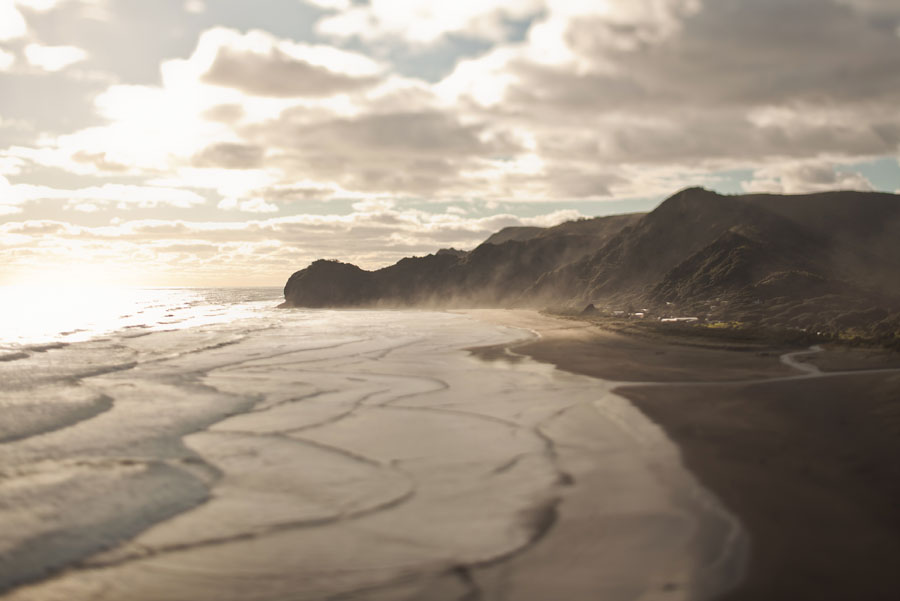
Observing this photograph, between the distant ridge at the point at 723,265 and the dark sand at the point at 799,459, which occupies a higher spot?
the distant ridge at the point at 723,265

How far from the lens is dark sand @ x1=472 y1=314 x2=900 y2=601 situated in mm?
6867

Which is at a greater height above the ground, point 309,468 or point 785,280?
point 785,280

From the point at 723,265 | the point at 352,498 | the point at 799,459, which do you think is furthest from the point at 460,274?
the point at 352,498

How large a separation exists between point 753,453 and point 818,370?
Answer: 11.8 meters

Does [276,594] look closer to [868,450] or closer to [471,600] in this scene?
[471,600]

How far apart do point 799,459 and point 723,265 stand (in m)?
53.9

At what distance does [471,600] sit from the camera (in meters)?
6.68

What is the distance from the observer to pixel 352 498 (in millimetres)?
10195

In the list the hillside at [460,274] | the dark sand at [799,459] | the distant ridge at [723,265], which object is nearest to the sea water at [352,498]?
the dark sand at [799,459]

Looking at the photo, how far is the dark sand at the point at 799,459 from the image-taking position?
687 cm

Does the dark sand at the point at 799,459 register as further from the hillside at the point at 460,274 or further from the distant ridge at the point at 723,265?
the hillside at the point at 460,274

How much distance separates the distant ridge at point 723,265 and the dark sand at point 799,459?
1151 centimetres

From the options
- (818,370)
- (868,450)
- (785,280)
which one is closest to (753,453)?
(868,450)

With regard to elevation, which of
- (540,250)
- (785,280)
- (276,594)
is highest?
(540,250)
